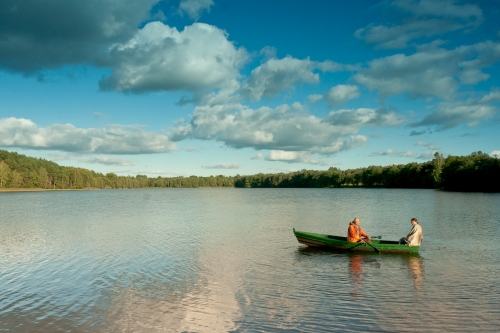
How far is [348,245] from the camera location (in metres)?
20.3

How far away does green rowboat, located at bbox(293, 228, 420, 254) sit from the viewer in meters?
19.4

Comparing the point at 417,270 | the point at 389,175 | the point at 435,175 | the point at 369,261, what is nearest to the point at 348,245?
the point at 369,261

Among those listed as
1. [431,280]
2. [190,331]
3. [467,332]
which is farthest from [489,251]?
[190,331]

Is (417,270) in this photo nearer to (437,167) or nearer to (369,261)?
(369,261)

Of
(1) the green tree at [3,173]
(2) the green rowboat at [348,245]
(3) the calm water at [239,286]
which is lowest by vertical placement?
(3) the calm water at [239,286]

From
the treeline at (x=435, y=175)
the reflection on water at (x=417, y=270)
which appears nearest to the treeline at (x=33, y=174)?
the treeline at (x=435, y=175)

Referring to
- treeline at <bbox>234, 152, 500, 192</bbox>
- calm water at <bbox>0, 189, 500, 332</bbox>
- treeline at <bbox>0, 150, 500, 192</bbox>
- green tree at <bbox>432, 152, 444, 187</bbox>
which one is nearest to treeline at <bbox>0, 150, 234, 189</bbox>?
treeline at <bbox>0, 150, 500, 192</bbox>

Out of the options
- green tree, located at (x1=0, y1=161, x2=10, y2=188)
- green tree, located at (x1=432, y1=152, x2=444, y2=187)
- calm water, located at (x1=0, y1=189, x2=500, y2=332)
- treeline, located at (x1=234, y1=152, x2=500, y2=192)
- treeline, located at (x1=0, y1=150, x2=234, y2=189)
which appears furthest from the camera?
treeline, located at (x1=0, y1=150, x2=234, y2=189)

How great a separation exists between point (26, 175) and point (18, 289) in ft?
556

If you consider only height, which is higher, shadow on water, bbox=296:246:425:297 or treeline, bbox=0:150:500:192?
treeline, bbox=0:150:500:192

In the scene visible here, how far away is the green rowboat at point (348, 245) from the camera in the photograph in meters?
19.4

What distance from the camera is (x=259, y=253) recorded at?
19.9m

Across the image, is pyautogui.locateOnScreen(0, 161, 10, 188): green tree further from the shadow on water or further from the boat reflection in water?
the boat reflection in water

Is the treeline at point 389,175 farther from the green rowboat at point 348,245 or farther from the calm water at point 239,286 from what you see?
the green rowboat at point 348,245
